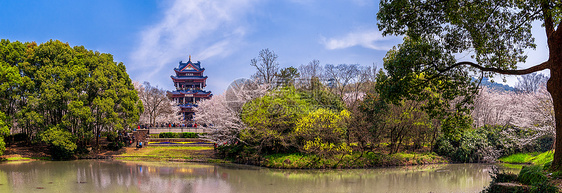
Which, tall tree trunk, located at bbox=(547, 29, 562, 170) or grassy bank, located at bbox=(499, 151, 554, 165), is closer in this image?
tall tree trunk, located at bbox=(547, 29, 562, 170)

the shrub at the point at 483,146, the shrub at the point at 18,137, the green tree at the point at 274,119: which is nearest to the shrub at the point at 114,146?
the shrub at the point at 18,137

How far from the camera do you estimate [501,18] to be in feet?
31.1

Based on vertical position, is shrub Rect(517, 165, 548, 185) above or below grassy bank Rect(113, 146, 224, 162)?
above

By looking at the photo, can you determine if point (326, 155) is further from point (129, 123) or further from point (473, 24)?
point (129, 123)

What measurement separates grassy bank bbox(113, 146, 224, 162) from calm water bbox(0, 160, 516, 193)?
17.5 ft

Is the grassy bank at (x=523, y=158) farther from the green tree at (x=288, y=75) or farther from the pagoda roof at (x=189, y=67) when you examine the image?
the pagoda roof at (x=189, y=67)

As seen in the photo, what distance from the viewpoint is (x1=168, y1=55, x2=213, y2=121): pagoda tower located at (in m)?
56.0

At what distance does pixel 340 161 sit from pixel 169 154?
40.1 ft

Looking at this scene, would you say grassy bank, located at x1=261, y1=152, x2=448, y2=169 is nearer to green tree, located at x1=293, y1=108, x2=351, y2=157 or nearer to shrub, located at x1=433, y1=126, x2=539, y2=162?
green tree, located at x1=293, y1=108, x2=351, y2=157

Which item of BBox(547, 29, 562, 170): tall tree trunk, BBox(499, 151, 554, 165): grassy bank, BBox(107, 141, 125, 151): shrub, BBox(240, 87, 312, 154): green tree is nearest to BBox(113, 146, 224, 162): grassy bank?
BBox(107, 141, 125, 151): shrub

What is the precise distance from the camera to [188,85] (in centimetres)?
5884

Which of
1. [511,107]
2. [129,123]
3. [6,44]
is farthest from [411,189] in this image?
[6,44]

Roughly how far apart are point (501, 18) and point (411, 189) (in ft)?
21.3

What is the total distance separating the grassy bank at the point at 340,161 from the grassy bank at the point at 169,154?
17.3 ft
